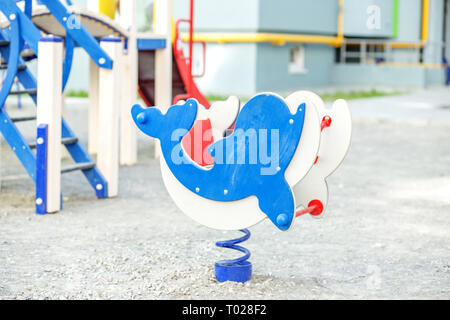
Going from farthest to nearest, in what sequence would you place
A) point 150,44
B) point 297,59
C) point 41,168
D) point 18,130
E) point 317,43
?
point 317,43 → point 297,59 → point 150,44 → point 18,130 → point 41,168

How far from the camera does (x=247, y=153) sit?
325cm

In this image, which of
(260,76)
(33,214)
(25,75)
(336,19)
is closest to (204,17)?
(260,76)

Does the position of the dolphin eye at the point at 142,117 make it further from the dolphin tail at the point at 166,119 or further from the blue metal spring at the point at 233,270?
the blue metal spring at the point at 233,270

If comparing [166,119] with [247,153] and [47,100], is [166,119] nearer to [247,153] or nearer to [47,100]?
[247,153]

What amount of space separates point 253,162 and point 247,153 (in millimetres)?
52

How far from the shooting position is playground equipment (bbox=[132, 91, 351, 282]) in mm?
3133

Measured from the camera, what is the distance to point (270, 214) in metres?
3.21

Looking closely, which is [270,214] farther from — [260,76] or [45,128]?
[260,76]

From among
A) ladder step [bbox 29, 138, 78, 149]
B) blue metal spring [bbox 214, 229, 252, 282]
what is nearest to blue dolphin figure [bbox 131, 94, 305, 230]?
blue metal spring [bbox 214, 229, 252, 282]

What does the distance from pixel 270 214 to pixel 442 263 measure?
1.18 m

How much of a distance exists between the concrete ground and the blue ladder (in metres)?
0.21

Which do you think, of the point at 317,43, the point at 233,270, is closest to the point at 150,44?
the point at 233,270

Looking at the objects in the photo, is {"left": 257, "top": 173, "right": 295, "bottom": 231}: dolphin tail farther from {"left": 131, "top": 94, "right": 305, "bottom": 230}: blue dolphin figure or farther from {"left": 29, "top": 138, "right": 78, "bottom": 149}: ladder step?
{"left": 29, "top": 138, "right": 78, "bottom": 149}: ladder step

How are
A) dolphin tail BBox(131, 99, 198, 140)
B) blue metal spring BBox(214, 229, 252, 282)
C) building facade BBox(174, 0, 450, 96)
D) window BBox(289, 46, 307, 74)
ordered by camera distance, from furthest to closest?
window BBox(289, 46, 307, 74)
building facade BBox(174, 0, 450, 96)
blue metal spring BBox(214, 229, 252, 282)
dolphin tail BBox(131, 99, 198, 140)
